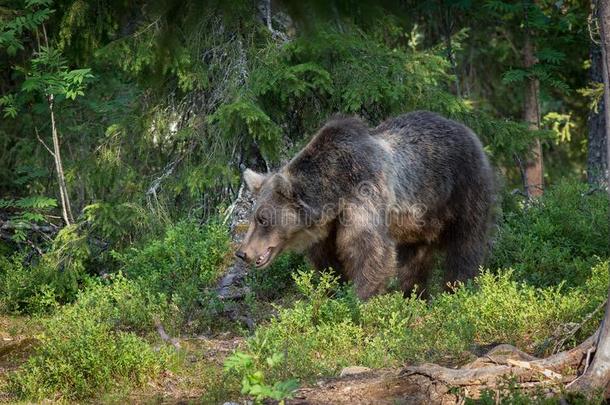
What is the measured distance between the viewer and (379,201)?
28.2ft

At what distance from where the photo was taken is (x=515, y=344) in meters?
6.80

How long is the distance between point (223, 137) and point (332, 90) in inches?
55.8

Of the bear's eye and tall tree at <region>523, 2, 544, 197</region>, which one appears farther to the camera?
tall tree at <region>523, 2, 544, 197</region>

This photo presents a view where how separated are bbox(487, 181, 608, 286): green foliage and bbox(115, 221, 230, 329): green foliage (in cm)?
303

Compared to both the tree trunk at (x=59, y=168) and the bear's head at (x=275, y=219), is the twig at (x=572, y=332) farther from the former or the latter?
the tree trunk at (x=59, y=168)

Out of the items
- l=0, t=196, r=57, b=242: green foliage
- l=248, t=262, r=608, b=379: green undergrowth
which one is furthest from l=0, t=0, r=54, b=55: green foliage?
l=248, t=262, r=608, b=379: green undergrowth

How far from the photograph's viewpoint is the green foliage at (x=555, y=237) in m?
9.39

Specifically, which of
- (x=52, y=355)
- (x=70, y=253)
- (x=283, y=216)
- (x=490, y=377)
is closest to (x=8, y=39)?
(x=70, y=253)

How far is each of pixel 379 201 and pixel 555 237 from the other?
8.82ft

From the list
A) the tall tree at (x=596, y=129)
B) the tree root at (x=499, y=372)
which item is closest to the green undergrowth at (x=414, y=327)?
the tree root at (x=499, y=372)

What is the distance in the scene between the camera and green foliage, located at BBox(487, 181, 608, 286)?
9.39m

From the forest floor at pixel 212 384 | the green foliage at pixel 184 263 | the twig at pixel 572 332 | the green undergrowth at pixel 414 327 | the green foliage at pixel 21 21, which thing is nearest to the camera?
the forest floor at pixel 212 384

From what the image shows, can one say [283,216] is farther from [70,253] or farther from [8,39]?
[8,39]

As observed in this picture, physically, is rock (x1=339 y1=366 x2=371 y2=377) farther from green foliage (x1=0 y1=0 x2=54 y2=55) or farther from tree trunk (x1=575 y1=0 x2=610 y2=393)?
green foliage (x1=0 y1=0 x2=54 y2=55)
